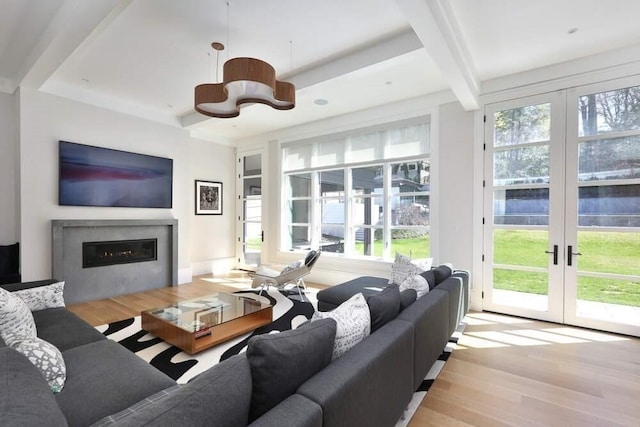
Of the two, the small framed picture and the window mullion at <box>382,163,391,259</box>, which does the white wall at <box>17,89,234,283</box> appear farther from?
the window mullion at <box>382,163,391,259</box>

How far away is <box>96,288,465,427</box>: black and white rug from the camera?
2465mm

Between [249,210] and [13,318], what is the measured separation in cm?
527

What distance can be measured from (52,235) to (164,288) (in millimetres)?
1827

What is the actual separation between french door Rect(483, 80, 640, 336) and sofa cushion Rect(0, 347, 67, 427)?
4.55 m

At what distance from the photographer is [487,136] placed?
4.18 m

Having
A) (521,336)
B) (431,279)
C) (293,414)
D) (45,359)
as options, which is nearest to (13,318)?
(45,359)

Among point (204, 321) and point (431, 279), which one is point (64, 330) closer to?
point (204, 321)

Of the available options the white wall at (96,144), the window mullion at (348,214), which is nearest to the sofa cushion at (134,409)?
the white wall at (96,144)

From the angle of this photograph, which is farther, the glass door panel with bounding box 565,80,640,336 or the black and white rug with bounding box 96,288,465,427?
the glass door panel with bounding box 565,80,640,336

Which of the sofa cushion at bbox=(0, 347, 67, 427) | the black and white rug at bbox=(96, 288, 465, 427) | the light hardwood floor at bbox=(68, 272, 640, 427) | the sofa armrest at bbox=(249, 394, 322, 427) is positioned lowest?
the light hardwood floor at bbox=(68, 272, 640, 427)

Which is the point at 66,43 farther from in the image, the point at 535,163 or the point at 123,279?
the point at 535,163

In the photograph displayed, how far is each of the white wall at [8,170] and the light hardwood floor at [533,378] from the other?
1862mm

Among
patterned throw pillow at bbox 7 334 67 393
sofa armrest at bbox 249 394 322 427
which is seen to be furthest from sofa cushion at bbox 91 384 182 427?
sofa armrest at bbox 249 394 322 427

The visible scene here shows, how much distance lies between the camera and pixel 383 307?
1864 millimetres
